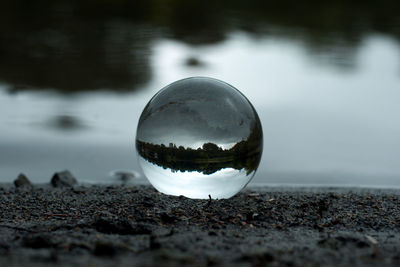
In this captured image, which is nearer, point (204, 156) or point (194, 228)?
point (194, 228)

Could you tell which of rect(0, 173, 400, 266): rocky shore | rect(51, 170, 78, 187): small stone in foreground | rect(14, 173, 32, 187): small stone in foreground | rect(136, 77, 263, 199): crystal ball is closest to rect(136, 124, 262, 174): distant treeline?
rect(136, 77, 263, 199): crystal ball

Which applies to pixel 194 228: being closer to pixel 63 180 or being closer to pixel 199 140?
pixel 199 140

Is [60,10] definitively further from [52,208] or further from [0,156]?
[52,208]

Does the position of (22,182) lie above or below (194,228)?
above

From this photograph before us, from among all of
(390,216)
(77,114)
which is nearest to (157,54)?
(77,114)

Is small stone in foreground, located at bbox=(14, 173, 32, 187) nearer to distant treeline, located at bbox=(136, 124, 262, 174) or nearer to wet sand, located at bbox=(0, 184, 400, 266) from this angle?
wet sand, located at bbox=(0, 184, 400, 266)

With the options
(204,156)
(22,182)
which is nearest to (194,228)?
(204,156)

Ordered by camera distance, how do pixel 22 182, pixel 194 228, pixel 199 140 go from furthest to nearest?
pixel 22 182 < pixel 199 140 < pixel 194 228
